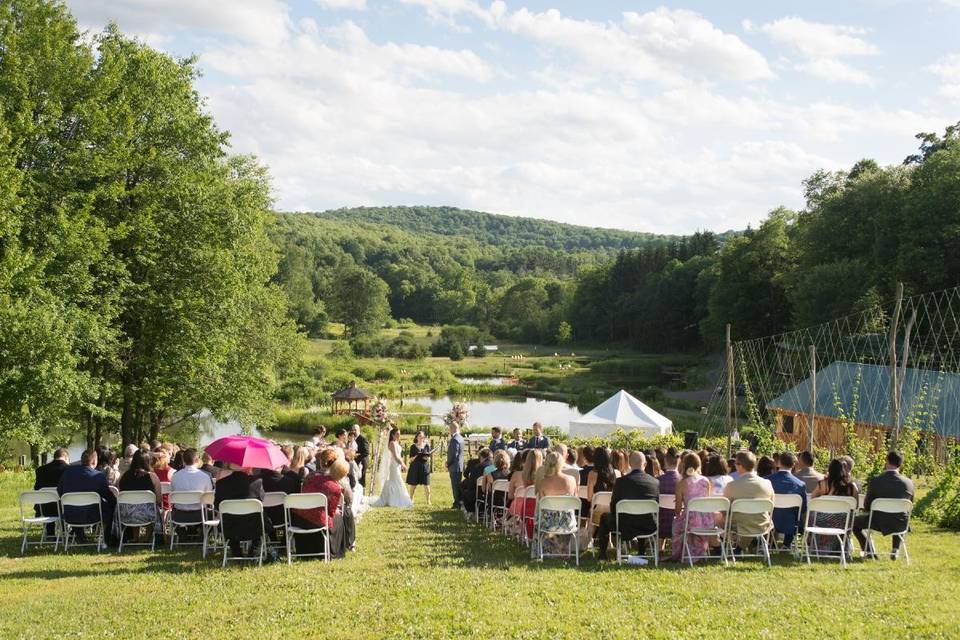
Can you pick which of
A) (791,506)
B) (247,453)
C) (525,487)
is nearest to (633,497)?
(525,487)

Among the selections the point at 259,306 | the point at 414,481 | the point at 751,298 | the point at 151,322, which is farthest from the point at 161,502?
the point at 751,298

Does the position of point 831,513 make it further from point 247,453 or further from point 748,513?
point 247,453

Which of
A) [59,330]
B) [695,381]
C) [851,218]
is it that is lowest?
[695,381]

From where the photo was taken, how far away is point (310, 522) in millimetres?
9023

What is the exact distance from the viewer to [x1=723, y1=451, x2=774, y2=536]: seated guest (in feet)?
29.0

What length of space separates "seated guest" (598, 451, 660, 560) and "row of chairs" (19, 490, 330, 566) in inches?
114

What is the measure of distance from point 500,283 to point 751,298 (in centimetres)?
10133

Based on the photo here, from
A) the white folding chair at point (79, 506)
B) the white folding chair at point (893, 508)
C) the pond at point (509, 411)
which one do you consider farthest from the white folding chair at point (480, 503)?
the pond at point (509, 411)

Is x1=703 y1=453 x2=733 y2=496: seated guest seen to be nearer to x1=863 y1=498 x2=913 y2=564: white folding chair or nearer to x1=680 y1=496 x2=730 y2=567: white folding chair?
x1=680 y1=496 x2=730 y2=567: white folding chair

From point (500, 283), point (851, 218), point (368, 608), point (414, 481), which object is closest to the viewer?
point (368, 608)

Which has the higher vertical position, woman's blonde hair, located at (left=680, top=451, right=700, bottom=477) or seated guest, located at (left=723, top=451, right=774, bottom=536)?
woman's blonde hair, located at (left=680, top=451, right=700, bottom=477)

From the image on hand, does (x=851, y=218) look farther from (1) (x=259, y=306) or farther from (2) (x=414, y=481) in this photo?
(2) (x=414, y=481)

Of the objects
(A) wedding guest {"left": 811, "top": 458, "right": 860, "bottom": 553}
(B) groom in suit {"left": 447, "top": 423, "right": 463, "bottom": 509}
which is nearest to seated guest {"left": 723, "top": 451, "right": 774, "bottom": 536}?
(A) wedding guest {"left": 811, "top": 458, "right": 860, "bottom": 553}

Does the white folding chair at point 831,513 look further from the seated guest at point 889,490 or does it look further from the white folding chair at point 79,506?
the white folding chair at point 79,506
